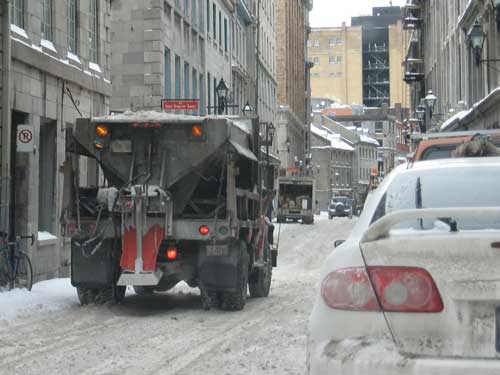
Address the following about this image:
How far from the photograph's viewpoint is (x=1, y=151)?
48.4 feet

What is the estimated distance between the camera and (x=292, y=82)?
286ft

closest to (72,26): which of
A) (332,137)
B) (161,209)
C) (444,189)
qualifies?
(161,209)

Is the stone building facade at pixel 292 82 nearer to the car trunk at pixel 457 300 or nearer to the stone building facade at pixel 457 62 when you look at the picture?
the stone building facade at pixel 457 62

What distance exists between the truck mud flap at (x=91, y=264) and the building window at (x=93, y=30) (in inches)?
361

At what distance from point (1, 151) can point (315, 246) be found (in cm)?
1775

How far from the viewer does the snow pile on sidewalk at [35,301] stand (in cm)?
1173

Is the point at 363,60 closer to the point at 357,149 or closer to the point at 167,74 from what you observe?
the point at 357,149

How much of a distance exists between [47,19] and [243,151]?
7.39 m

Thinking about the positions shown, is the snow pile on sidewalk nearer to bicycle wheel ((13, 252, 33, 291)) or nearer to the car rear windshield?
bicycle wheel ((13, 252, 33, 291))

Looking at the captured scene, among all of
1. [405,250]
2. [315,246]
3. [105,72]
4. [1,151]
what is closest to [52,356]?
[405,250]

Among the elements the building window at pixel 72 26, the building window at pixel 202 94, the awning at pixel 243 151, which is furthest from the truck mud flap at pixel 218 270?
the building window at pixel 202 94

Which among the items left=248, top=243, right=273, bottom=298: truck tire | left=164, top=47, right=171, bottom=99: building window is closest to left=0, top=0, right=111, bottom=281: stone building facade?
left=248, top=243, right=273, bottom=298: truck tire

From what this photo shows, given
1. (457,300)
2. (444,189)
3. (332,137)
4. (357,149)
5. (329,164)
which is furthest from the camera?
(357,149)

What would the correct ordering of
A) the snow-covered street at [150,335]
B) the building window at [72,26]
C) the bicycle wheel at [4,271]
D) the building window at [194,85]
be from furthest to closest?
1. the building window at [194,85]
2. the building window at [72,26]
3. the bicycle wheel at [4,271]
4. the snow-covered street at [150,335]
